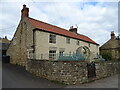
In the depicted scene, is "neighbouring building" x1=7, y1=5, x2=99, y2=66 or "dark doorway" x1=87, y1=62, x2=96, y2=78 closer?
"dark doorway" x1=87, y1=62, x2=96, y2=78

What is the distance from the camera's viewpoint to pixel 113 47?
103ft

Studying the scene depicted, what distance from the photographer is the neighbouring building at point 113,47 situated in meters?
30.2

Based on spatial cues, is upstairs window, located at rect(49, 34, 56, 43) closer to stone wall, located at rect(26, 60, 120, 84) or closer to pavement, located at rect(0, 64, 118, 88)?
stone wall, located at rect(26, 60, 120, 84)

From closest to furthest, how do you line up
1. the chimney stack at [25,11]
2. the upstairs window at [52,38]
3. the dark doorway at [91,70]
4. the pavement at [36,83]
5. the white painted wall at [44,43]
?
the pavement at [36,83] < the dark doorway at [91,70] < the white painted wall at [44,43] < the upstairs window at [52,38] < the chimney stack at [25,11]

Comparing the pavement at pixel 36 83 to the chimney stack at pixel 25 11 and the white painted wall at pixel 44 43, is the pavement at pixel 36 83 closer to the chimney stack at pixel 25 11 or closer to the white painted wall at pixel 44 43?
the white painted wall at pixel 44 43

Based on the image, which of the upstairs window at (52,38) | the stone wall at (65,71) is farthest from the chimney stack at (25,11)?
the stone wall at (65,71)

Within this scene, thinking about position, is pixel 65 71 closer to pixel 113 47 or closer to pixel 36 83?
pixel 36 83

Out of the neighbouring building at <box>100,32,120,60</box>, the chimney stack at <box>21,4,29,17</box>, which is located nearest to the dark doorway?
the chimney stack at <box>21,4,29,17</box>

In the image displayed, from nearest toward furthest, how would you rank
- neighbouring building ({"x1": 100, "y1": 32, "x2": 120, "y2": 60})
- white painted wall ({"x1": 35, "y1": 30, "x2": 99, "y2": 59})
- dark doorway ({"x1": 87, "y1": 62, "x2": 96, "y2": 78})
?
dark doorway ({"x1": 87, "y1": 62, "x2": 96, "y2": 78})
white painted wall ({"x1": 35, "y1": 30, "x2": 99, "y2": 59})
neighbouring building ({"x1": 100, "y1": 32, "x2": 120, "y2": 60})

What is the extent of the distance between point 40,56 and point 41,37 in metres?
2.58

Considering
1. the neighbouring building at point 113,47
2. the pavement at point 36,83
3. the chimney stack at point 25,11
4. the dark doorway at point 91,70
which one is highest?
the chimney stack at point 25,11

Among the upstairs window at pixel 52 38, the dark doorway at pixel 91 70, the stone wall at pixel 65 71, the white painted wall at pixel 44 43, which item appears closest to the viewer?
the stone wall at pixel 65 71

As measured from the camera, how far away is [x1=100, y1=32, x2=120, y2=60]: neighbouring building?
99.2 ft

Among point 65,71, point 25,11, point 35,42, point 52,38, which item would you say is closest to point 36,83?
point 65,71
